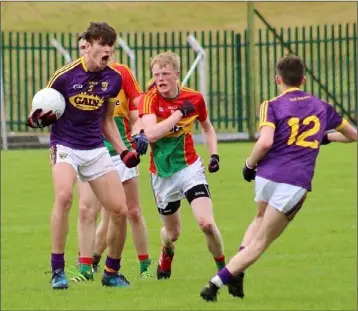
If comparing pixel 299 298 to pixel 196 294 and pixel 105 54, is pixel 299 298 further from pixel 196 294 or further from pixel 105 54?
pixel 105 54

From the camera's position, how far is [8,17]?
5884cm

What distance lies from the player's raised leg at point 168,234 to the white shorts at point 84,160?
2.90 ft

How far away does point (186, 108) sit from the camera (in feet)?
38.9

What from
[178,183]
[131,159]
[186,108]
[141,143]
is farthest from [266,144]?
[178,183]

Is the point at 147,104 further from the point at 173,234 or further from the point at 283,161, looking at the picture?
the point at 283,161

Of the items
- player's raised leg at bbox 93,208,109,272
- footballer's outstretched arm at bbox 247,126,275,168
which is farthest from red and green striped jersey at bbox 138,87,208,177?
footballer's outstretched arm at bbox 247,126,275,168

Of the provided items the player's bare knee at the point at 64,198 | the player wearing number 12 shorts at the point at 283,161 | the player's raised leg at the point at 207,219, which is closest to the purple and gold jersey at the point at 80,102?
the player's bare knee at the point at 64,198

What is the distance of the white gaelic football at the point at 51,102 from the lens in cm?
1134

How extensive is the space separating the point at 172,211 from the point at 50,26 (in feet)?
156

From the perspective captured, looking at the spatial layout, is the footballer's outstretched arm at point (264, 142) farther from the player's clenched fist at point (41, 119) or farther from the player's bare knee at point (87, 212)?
the player's bare knee at point (87, 212)

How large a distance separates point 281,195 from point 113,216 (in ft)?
6.16

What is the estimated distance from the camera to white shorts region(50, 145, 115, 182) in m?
11.6

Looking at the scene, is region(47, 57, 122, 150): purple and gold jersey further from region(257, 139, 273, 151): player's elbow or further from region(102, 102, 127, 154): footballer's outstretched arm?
region(257, 139, 273, 151): player's elbow

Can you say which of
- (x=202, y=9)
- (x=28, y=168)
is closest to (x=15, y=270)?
(x=28, y=168)
